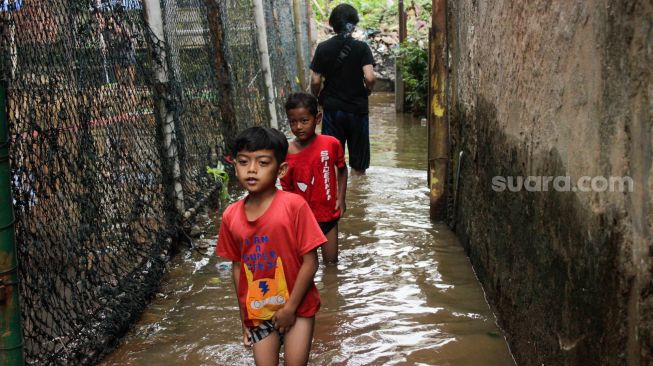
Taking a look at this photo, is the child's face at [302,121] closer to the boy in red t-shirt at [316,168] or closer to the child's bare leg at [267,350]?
the boy in red t-shirt at [316,168]

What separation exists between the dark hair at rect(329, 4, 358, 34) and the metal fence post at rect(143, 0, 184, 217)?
6.05ft

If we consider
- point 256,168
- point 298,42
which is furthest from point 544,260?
point 298,42

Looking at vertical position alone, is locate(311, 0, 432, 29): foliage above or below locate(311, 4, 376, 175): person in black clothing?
above

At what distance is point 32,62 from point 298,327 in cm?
172

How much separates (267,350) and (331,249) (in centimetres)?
226

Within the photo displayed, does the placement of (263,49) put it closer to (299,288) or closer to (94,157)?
(94,157)

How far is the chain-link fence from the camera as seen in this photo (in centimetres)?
313

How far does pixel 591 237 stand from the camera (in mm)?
2438

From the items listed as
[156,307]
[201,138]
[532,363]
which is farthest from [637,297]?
[201,138]

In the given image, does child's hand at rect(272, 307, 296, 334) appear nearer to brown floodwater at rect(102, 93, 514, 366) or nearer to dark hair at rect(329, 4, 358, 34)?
brown floodwater at rect(102, 93, 514, 366)

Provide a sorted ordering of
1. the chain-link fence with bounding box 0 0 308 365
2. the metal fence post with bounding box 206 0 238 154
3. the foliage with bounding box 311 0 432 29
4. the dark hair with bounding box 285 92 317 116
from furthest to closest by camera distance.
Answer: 1. the foliage with bounding box 311 0 432 29
2. the metal fence post with bounding box 206 0 238 154
3. the dark hair with bounding box 285 92 317 116
4. the chain-link fence with bounding box 0 0 308 365

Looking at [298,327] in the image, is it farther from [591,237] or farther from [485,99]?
[485,99]

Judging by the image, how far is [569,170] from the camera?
8.79 feet

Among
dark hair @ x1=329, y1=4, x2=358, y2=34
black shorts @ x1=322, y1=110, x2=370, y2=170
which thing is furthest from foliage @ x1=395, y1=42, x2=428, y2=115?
dark hair @ x1=329, y1=4, x2=358, y2=34
